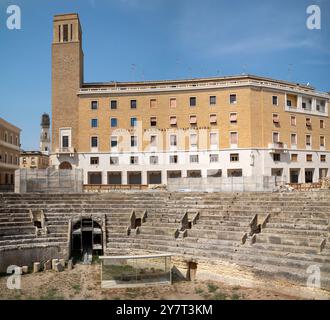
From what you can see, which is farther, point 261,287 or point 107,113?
point 107,113

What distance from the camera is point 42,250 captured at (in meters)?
22.0

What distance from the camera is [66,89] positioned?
45.8 metres

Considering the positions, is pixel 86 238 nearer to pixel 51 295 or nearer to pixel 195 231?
pixel 195 231

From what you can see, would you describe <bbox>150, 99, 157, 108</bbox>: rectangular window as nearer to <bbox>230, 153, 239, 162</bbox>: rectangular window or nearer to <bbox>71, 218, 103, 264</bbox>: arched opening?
<bbox>230, 153, 239, 162</bbox>: rectangular window

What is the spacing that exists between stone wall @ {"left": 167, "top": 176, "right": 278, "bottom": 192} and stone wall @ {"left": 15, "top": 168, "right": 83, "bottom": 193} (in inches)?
296

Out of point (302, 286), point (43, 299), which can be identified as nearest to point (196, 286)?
point (302, 286)

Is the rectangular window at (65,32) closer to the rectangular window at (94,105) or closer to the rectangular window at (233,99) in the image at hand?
the rectangular window at (94,105)

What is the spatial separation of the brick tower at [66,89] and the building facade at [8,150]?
253 inches

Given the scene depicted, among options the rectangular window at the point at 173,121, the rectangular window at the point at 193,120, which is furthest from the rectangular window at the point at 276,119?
the rectangular window at the point at 173,121

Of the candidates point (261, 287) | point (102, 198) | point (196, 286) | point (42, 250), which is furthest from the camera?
point (102, 198)

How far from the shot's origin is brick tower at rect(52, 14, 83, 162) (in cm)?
4562

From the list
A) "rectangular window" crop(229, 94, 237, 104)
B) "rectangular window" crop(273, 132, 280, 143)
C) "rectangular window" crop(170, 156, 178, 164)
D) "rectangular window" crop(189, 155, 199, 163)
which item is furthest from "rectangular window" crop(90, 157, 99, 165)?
"rectangular window" crop(273, 132, 280, 143)

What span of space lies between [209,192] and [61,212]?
10.3m

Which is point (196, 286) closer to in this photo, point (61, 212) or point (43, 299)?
point (43, 299)
